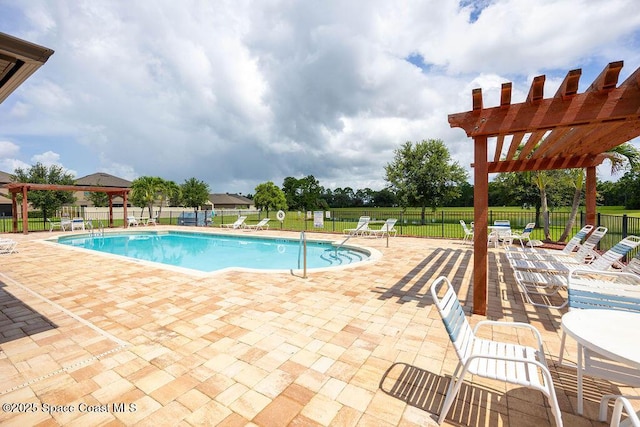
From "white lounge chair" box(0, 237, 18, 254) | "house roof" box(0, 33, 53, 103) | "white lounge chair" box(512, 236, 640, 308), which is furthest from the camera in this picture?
"white lounge chair" box(0, 237, 18, 254)

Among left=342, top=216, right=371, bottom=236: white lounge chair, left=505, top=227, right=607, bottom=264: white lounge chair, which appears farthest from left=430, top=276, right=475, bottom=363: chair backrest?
left=342, top=216, right=371, bottom=236: white lounge chair

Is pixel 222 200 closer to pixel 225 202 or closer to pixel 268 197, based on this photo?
pixel 225 202

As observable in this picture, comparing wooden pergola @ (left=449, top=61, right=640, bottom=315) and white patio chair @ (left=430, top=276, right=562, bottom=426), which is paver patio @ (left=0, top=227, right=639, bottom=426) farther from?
wooden pergola @ (left=449, top=61, right=640, bottom=315)

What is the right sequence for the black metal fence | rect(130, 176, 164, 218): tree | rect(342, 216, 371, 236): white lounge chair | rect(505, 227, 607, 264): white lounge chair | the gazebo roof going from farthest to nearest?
1. rect(130, 176, 164, 218): tree
2. rect(342, 216, 371, 236): white lounge chair
3. the black metal fence
4. rect(505, 227, 607, 264): white lounge chair
5. the gazebo roof

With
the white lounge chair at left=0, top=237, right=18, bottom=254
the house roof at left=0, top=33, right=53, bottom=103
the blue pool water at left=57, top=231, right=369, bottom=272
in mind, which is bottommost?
the blue pool water at left=57, top=231, right=369, bottom=272

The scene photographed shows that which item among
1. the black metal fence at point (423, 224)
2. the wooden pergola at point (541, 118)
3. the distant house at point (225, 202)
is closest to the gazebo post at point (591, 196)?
the black metal fence at point (423, 224)

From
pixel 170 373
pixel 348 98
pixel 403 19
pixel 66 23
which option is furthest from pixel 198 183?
pixel 170 373

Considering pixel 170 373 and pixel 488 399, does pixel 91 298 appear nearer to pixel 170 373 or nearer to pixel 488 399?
pixel 170 373

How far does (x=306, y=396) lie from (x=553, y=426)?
1.68 m

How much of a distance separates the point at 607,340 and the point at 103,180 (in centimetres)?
5828

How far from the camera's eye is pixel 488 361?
1.94m

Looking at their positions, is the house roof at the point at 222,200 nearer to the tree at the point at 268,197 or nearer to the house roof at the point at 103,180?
the house roof at the point at 103,180

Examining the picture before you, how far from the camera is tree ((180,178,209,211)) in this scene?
4297 cm

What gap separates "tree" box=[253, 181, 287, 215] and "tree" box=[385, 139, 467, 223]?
14.5m
